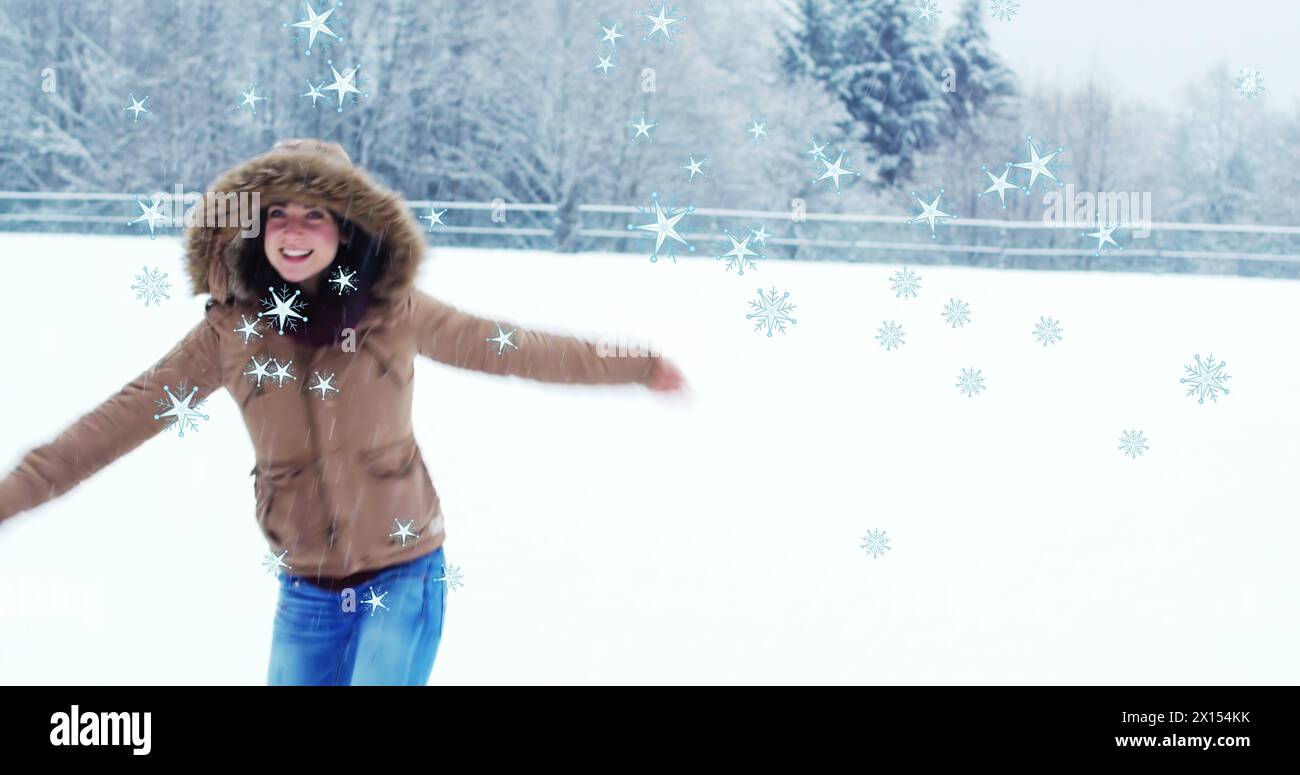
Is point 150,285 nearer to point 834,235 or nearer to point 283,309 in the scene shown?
point 283,309

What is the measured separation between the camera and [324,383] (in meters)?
1.10

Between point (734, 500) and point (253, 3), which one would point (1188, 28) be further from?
point (253, 3)

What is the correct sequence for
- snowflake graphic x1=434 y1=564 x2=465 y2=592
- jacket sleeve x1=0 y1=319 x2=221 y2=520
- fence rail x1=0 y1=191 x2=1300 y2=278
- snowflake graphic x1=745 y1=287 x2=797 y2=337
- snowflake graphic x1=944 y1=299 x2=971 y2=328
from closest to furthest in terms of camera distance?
jacket sleeve x1=0 y1=319 x2=221 y2=520 → snowflake graphic x1=745 y1=287 x2=797 y2=337 → snowflake graphic x1=434 y1=564 x2=465 y2=592 → snowflake graphic x1=944 y1=299 x2=971 y2=328 → fence rail x1=0 y1=191 x2=1300 y2=278

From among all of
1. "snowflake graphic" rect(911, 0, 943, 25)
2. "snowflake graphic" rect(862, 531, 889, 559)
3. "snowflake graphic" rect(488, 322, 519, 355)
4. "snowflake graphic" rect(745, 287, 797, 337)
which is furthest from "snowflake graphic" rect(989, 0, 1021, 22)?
"snowflake graphic" rect(488, 322, 519, 355)

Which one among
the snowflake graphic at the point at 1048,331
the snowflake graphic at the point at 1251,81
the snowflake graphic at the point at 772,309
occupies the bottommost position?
the snowflake graphic at the point at 1048,331

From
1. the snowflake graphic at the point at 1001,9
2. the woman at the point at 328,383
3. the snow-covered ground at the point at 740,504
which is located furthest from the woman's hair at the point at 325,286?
the snowflake graphic at the point at 1001,9

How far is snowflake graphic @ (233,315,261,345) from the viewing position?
1090mm

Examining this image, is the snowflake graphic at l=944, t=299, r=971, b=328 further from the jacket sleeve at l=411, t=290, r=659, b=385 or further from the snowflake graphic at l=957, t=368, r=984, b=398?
the jacket sleeve at l=411, t=290, r=659, b=385

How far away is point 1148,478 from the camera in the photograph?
2.50 m

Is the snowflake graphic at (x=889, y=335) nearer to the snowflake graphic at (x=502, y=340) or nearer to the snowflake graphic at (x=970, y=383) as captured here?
the snowflake graphic at (x=970, y=383)

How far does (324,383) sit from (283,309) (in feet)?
A: 0.32

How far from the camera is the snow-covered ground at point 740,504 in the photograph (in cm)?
188

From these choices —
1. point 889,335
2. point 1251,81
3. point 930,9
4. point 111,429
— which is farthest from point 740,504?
point 111,429

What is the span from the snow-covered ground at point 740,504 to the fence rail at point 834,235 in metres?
0.18
